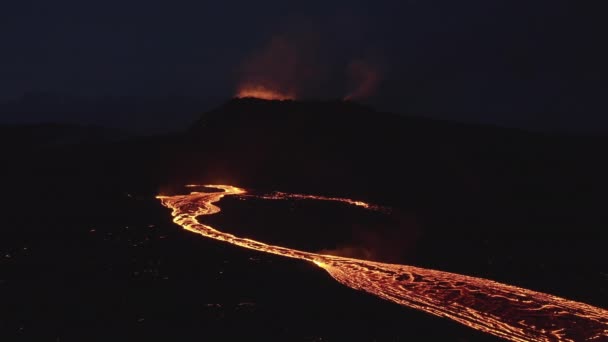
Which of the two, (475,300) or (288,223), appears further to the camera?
(288,223)

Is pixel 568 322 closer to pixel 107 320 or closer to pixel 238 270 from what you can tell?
pixel 238 270

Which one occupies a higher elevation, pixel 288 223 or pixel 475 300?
pixel 288 223

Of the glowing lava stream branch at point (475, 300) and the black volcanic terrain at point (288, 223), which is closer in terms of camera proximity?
the glowing lava stream branch at point (475, 300)

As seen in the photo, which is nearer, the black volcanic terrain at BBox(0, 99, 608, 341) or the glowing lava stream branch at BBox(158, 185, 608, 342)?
the glowing lava stream branch at BBox(158, 185, 608, 342)

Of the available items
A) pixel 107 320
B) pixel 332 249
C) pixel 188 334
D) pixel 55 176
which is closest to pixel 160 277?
pixel 107 320
